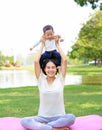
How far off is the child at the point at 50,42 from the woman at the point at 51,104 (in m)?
0.19

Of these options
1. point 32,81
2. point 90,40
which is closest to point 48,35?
point 32,81

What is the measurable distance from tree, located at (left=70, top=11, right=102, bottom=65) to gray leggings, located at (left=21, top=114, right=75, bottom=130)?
130 ft

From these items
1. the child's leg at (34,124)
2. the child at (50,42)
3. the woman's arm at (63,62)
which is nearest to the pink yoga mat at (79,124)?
the child's leg at (34,124)

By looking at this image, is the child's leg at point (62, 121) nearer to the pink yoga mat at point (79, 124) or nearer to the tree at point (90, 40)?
the pink yoga mat at point (79, 124)

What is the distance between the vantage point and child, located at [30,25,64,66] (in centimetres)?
438

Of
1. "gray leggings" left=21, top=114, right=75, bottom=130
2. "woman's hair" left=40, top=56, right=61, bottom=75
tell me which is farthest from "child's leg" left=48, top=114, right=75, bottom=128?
"woman's hair" left=40, top=56, right=61, bottom=75

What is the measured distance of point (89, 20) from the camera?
47.5 m

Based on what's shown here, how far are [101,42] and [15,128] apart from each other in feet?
133

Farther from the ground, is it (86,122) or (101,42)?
(101,42)

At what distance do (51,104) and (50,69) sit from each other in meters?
0.41

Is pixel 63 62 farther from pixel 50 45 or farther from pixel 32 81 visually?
pixel 32 81

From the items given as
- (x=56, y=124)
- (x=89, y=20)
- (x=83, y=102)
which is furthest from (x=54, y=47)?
(x=89, y=20)

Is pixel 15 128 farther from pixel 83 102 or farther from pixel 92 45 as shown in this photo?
pixel 92 45

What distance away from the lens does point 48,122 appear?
4.22m
